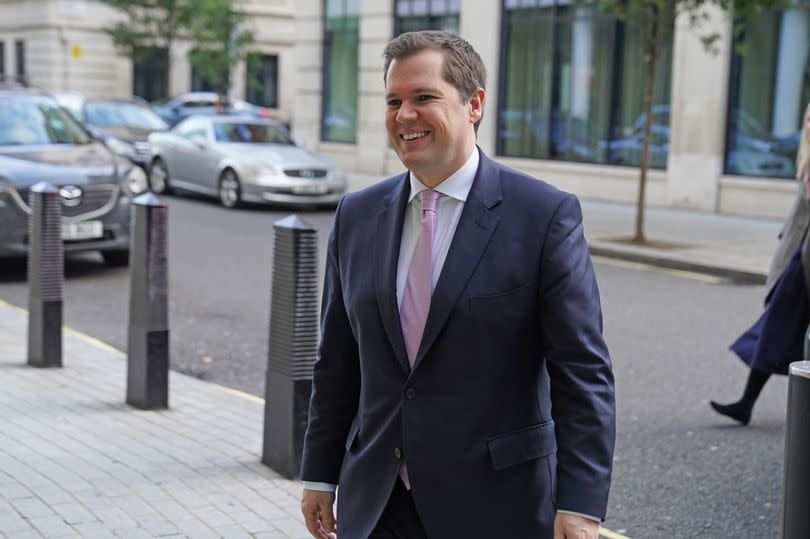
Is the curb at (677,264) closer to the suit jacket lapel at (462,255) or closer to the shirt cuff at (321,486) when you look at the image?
the shirt cuff at (321,486)

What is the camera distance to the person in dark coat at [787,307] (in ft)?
19.3

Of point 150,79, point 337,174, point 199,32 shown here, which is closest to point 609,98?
point 337,174

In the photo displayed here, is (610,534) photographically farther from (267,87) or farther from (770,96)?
(267,87)

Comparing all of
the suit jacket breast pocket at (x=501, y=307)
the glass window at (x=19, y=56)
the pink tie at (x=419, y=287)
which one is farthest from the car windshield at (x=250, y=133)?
the glass window at (x=19, y=56)

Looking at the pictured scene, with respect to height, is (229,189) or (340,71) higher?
(340,71)

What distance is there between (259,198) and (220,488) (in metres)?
13.3

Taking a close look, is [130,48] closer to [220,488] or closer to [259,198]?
[259,198]

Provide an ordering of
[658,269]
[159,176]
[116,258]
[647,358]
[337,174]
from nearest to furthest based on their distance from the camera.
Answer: [647,358], [116,258], [658,269], [337,174], [159,176]

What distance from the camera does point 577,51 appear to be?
20750 millimetres

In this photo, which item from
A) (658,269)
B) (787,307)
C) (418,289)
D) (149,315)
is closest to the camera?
(418,289)

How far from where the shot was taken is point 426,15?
951 inches

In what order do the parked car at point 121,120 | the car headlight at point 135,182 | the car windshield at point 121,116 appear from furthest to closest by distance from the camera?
the car windshield at point 121,116, the parked car at point 121,120, the car headlight at point 135,182

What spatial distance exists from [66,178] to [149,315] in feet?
17.4

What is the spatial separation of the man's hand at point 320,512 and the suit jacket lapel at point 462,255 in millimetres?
528
